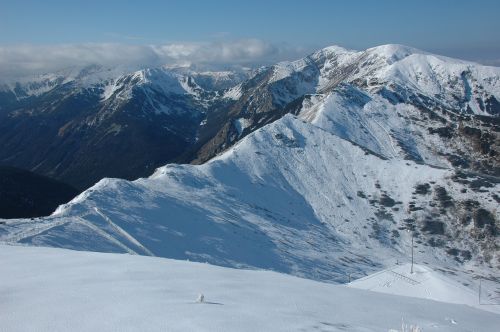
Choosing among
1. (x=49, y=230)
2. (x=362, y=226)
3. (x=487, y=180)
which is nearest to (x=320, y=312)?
(x=49, y=230)

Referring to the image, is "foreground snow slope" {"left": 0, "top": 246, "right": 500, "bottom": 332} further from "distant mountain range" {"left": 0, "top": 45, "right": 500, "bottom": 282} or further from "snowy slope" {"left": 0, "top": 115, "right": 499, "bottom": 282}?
"snowy slope" {"left": 0, "top": 115, "right": 499, "bottom": 282}

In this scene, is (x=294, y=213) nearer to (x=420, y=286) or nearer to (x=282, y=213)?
(x=282, y=213)

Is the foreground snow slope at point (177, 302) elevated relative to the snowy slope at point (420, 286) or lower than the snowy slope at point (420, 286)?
elevated

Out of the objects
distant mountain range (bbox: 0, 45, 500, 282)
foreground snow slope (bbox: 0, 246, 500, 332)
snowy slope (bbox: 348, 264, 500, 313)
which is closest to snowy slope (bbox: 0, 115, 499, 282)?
distant mountain range (bbox: 0, 45, 500, 282)

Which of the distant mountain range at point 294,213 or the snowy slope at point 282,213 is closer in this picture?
the snowy slope at point 282,213

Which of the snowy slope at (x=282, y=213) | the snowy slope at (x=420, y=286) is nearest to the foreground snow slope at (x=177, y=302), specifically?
the snowy slope at (x=420, y=286)

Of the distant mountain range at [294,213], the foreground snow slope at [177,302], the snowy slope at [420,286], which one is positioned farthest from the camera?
the distant mountain range at [294,213]

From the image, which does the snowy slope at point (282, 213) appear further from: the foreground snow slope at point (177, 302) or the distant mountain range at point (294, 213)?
the foreground snow slope at point (177, 302)

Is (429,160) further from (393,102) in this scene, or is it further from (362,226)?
(362,226)

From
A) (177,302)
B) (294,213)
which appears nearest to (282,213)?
(294,213)
